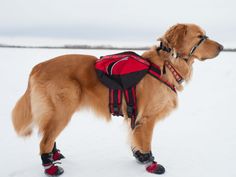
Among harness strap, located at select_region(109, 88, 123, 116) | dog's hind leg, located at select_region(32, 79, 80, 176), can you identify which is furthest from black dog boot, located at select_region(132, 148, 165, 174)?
dog's hind leg, located at select_region(32, 79, 80, 176)

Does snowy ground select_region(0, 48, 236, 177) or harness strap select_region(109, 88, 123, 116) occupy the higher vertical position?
harness strap select_region(109, 88, 123, 116)

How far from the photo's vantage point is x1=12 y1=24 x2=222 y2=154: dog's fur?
12.5 feet

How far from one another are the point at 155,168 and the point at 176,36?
6.07 ft

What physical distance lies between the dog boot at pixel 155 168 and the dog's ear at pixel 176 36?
1.66m

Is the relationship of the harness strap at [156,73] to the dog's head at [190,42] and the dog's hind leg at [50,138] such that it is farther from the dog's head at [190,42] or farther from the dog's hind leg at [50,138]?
the dog's hind leg at [50,138]

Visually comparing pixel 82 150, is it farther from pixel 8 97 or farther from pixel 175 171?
pixel 8 97

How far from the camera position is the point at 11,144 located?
4.83 m

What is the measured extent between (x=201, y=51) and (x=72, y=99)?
196cm

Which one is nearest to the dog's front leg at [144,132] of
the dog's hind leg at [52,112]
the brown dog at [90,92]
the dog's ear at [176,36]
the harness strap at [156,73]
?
the brown dog at [90,92]

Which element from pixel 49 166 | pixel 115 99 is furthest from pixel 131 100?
pixel 49 166

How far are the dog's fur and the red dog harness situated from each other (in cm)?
8

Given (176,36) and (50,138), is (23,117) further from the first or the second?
(176,36)

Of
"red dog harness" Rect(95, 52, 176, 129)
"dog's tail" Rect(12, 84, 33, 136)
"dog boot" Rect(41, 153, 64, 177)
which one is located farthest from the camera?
"dog's tail" Rect(12, 84, 33, 136)

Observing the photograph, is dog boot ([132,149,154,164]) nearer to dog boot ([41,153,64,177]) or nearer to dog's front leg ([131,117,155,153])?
dog's front leg ([131,117,155,153])
